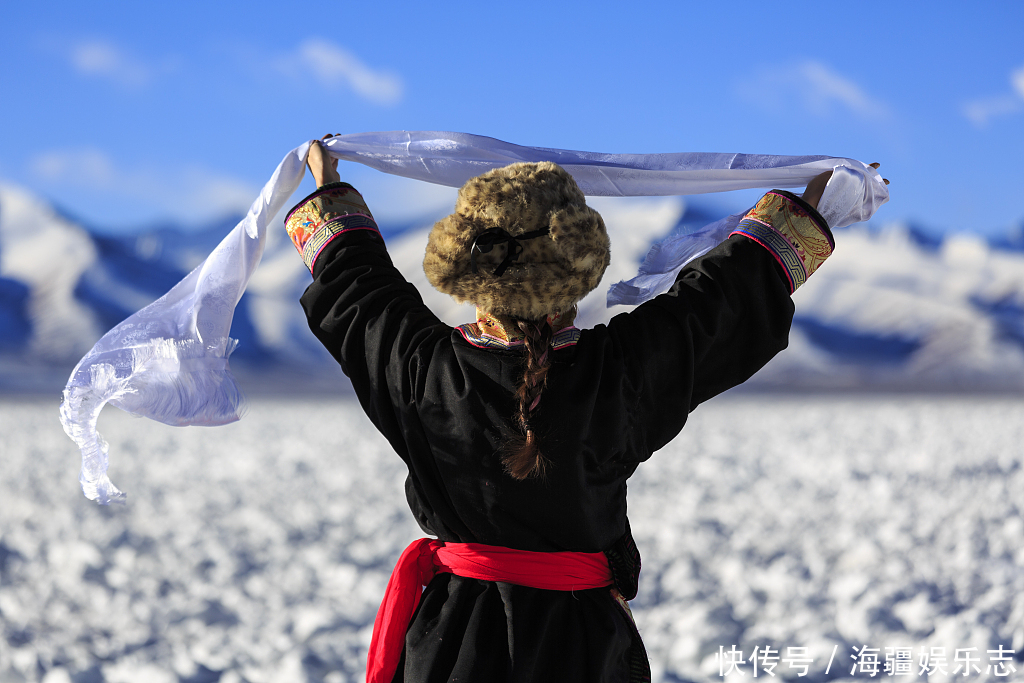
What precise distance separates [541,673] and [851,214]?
0.86 m

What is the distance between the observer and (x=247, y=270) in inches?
60.3

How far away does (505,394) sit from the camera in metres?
1.10

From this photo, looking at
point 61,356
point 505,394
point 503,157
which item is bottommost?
point 505,394

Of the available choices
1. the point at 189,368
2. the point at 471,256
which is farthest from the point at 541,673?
the point at 189,368

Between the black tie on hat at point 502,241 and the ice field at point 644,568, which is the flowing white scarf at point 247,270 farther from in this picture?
the ice field at point 644,568

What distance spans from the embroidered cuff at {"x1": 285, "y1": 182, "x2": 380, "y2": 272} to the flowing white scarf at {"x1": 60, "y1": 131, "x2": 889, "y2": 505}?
146 mm

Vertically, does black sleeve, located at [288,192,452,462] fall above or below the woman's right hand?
below

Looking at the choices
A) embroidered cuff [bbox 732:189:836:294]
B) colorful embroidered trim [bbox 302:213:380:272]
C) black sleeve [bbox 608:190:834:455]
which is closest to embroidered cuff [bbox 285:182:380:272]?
colorful embroidered trim [bbox 302:213:380:272]

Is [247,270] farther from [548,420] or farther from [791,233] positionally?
[791,233]

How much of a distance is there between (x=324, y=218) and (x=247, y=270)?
307 millimetres

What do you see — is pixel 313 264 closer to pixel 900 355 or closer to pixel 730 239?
pixel 730 239

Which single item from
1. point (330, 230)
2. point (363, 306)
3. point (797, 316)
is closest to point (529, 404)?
point (363, 306)

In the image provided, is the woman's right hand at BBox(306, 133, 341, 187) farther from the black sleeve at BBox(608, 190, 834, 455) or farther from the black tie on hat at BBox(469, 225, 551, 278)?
the black sleeve at BBox(608, 190, 834, 455)

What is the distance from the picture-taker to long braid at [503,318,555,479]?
1.05 m
